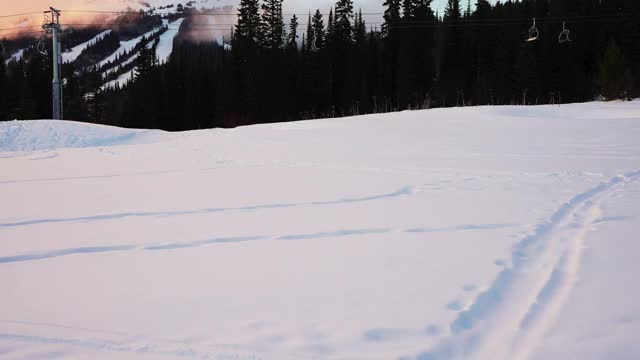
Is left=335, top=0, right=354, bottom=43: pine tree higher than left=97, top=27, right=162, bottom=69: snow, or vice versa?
left=97, top=27, right=162, bottom=69: snow

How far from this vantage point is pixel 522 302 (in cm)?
287

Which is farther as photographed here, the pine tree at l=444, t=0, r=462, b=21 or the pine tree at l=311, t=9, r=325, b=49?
the pine tree at l=444, t=0, r=462, b=21

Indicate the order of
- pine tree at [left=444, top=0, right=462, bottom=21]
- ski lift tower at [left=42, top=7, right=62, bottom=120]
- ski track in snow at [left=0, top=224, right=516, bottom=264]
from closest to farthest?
ski track in snow at [left=0, top=224, right=516, bottom=264] < ski lift tower at [left=42, top=7, right=62, bottom=120] < pine tree at [left=444, top=0, right=462, bottom=21]

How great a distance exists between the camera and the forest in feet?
128

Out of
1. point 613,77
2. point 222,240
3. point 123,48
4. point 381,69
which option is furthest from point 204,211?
point 123,48

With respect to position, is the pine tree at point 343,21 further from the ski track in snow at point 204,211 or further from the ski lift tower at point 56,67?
the ski track in snow at point 204,211

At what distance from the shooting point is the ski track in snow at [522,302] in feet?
7.77

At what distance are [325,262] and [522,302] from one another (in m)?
1.38

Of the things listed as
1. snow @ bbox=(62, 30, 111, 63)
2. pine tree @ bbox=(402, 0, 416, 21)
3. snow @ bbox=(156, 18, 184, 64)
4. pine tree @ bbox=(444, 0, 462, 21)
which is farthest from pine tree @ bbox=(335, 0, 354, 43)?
snow @ bbox=(62, 30, 111, 63)

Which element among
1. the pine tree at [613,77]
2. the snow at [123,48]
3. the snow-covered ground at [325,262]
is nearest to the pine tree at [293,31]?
the pine tree at [613,77]

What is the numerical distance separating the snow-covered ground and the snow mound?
662cm

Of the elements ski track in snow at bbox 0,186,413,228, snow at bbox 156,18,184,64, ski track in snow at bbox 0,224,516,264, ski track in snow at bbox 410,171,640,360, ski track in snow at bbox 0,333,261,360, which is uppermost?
snow at bbox 156,18,184,64

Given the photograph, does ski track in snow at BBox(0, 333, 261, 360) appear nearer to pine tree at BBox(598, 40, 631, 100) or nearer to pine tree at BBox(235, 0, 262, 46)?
pine tree at BBox(598, 40, 631, 100)

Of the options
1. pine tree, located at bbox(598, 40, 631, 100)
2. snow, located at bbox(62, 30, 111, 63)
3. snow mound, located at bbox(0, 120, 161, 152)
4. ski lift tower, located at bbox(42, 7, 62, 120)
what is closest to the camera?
snow mound, located at bbox(0, 120, 161, 152)
